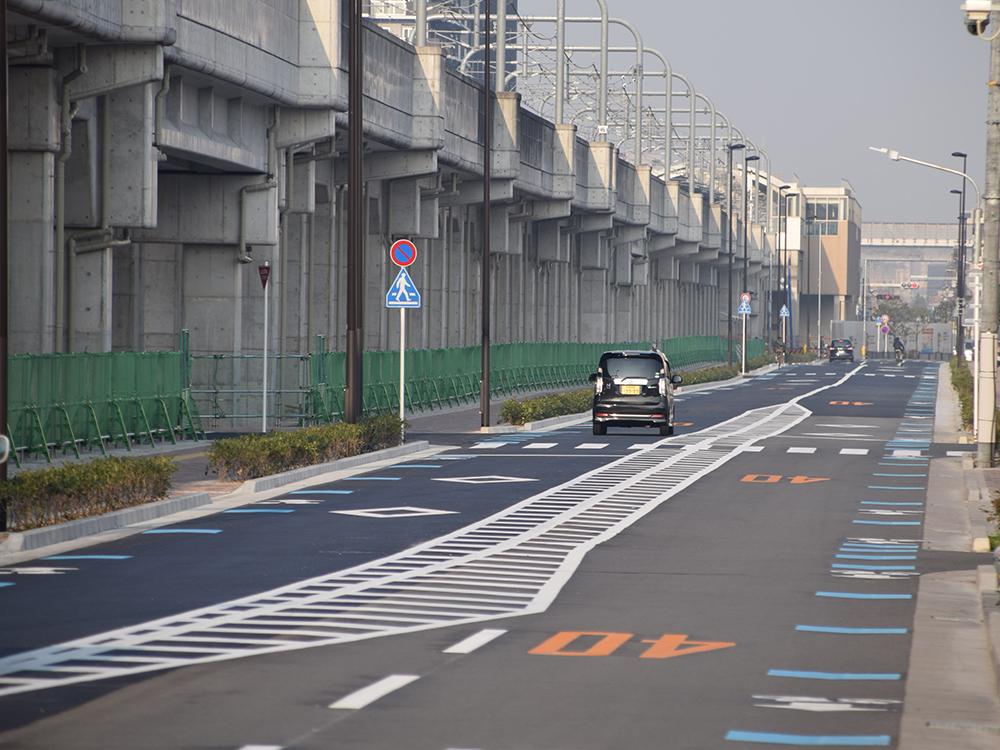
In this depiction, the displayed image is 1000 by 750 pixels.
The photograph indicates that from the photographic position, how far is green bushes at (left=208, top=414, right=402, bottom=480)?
1111 inches

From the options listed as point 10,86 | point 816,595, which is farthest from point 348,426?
point 816,595

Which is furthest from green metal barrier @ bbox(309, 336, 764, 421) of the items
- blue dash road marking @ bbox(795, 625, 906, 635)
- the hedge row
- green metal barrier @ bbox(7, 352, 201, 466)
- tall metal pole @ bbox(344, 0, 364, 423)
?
blue dash road marking @ bbox(795, 625, 906, 635)

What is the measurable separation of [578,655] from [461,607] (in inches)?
106

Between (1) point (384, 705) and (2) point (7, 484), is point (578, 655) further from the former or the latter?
(2) point (7, 484)

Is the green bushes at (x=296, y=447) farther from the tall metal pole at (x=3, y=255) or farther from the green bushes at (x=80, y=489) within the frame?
the tall metal pole at (x=3, y=255)

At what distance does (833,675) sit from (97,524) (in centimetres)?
1091

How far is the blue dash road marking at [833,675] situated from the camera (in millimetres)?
12398

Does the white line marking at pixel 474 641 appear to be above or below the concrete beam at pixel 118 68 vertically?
below

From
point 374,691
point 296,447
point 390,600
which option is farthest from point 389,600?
point 296,447

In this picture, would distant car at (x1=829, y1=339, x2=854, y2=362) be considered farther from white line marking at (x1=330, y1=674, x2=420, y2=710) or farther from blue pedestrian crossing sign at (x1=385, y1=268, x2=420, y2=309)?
white line marking at (x1=330, y1=674, x2=420, y2=710)

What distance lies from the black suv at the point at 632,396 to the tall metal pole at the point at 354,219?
9175 mm

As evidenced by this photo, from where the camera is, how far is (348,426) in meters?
34.1

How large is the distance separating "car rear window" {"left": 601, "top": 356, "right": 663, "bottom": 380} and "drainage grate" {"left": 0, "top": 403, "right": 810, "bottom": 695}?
55.7 feet

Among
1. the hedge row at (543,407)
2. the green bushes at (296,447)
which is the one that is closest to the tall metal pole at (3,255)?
the green bushes at (296,447)
